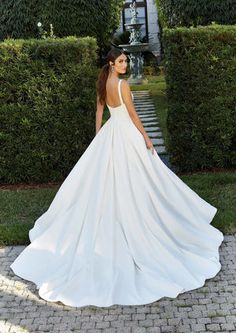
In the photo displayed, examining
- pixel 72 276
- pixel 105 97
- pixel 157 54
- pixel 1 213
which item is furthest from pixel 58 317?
pixel 157 54

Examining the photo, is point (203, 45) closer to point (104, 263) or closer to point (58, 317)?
point (104, 263)

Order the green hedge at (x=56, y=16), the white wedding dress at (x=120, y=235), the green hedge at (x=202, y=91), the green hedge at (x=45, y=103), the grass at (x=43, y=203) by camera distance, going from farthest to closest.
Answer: the green hedge at (x=56, y=16)
the green hedge at (x=45, y=103)
the green hedge at (x=202, y=91)
the grass at (x=43, y=203)
the white wedding dress at (x=120, y=235)

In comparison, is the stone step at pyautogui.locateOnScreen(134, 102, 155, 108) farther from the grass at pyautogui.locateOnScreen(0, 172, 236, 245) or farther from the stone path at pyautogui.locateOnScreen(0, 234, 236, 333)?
the stone path at pyautogui.locateOnScreen(0, 234, 236, 333)

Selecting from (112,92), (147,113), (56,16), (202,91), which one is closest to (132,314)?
(112,92)

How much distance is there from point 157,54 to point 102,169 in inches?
651

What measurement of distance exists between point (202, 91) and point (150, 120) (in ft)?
13.8

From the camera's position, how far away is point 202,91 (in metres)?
7.16

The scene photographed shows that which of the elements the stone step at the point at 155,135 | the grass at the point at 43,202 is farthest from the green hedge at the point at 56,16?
the grass at the point at 43,202

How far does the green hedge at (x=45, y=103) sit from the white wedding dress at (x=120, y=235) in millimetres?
2271

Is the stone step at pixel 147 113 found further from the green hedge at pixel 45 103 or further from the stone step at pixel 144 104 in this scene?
the green hedge at pixel 45 103

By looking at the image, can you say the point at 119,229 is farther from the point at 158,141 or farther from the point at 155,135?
the point at 155,135

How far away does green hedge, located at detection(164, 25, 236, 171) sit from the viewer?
23.2 ft

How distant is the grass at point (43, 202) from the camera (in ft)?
18.1

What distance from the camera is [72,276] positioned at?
171 inches
